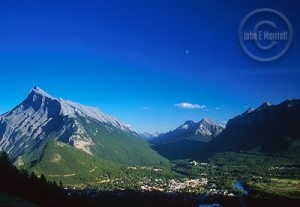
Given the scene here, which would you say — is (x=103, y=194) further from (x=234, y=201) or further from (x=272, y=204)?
(x=272, y=204)

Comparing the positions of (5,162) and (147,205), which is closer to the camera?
(5,162)

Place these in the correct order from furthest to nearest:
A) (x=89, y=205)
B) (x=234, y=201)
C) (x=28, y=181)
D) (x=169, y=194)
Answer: (x=169, y=194) < (x=234, y=201) < (x=89, y=205) < (x=28, y=181)

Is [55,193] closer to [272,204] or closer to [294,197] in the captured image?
[272,204]

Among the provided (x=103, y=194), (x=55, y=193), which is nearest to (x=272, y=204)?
(x=103, y=194)

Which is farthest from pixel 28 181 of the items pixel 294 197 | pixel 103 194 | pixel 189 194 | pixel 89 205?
pixel 294 197

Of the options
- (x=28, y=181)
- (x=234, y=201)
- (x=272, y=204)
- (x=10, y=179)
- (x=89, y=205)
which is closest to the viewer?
(x=10, y=179)

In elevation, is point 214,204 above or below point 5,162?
below
